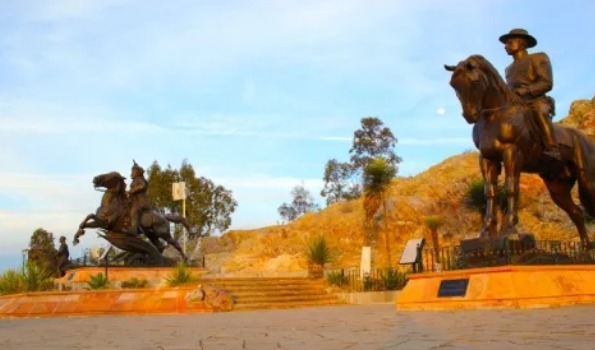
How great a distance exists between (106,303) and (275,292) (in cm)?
509

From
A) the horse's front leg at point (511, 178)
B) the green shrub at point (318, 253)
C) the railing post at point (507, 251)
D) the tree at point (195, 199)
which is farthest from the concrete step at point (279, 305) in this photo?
the tree at point (195, 199)

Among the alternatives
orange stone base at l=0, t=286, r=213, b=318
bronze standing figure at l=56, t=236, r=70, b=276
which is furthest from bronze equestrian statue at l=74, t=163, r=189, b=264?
orange stone base at l=0, t=286, r=213, b=318

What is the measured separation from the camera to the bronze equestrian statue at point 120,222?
72.9 feet

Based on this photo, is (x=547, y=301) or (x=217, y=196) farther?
(x=217, y=196)

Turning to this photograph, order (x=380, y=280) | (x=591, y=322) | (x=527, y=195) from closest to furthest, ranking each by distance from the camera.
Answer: (x=591, y=322)
(x=380, y=280)
(x=527, y=195)

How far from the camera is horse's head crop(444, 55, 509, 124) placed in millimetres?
10270

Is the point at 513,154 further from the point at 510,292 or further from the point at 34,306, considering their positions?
the point at 34,306

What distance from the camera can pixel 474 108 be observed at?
10273mm

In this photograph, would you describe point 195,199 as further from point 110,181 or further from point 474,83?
point 474,83

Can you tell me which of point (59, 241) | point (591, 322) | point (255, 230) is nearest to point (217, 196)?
point (255, 230)

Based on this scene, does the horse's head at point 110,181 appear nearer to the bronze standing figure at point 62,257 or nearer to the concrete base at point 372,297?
the bronze standing figure at point 62,257

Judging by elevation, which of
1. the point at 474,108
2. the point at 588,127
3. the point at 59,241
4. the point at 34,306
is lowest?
the point at 34,306

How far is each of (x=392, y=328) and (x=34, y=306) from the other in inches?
491

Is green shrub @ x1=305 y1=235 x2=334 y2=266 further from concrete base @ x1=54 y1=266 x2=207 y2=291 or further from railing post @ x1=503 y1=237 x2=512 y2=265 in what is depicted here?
railing post @ x1=503 y1=237 x2=512 y2=265
